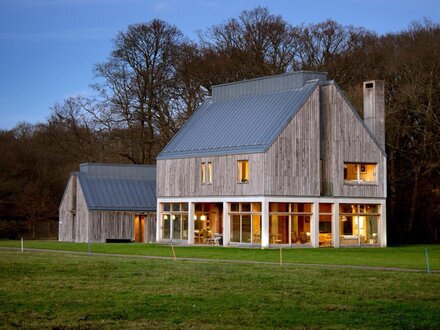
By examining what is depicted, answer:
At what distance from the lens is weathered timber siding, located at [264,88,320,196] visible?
59281 mm

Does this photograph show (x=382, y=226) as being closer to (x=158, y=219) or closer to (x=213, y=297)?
(x=158, y=219)

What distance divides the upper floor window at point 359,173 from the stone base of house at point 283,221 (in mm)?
1353

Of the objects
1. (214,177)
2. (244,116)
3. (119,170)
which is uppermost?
(244,116)

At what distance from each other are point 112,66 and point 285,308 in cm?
6249

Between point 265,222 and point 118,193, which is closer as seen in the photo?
point 265,222

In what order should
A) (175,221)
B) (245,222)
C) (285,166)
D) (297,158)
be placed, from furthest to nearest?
(175,221), (245,222), (297,158), (285,166)

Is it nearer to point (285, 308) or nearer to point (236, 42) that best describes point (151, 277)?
point (285, 308)

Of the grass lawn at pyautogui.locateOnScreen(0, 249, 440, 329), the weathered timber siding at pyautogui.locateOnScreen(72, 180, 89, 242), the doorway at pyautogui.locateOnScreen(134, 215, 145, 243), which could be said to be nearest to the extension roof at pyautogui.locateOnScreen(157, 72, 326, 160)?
the doorway at pyautogui.locateOnScreen(134, 215, 145, 243)

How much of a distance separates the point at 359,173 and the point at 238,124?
9.01m

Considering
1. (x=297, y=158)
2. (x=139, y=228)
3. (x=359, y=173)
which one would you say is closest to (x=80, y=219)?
(x=139, y=228)

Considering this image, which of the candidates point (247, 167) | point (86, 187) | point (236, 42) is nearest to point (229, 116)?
point (247, 167)

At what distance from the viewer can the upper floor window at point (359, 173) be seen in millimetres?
62850

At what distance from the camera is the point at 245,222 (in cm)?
6122

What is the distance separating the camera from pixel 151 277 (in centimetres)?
3184
